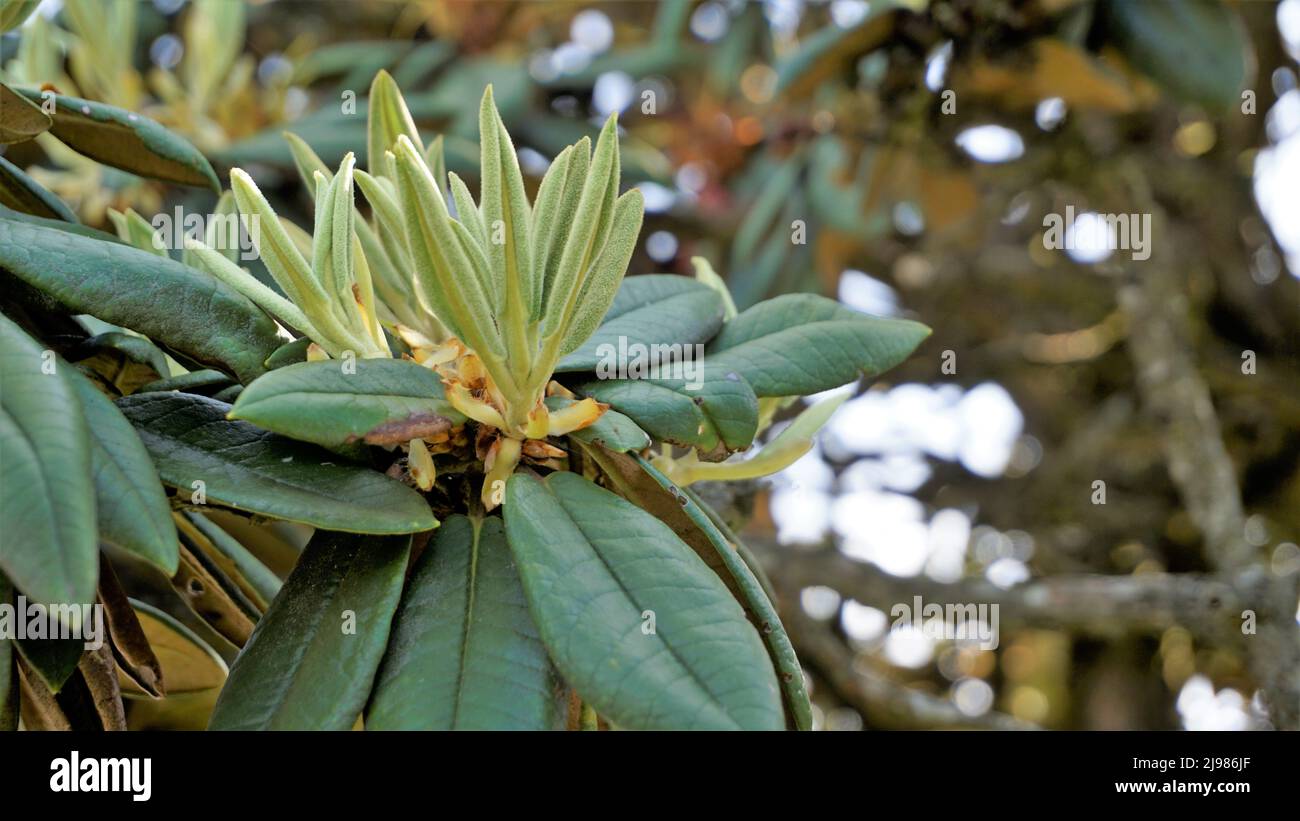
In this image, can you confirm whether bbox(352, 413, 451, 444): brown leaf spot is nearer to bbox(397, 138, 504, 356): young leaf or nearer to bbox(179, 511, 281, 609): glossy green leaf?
bbox(397, 138, 504, 356): young leaf

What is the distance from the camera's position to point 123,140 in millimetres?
755

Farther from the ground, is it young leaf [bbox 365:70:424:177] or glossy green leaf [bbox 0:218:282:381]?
young leaf [bbox 365:70:424:177]

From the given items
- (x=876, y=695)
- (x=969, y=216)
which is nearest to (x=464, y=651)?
(x=876, y=695)

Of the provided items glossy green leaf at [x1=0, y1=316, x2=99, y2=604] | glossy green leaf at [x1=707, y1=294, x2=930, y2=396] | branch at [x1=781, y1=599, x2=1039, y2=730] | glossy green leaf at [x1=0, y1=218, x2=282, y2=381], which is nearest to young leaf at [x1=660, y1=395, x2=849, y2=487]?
glossy green leaf at [x1=707, y1=294, x2=930, y2=396]

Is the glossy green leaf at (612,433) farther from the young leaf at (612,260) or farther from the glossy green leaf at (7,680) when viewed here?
the glossy green leaf at (7,680)

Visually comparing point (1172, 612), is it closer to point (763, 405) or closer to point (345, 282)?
point (763, 405)

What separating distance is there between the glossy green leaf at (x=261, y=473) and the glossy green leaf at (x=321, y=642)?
0.03 metres

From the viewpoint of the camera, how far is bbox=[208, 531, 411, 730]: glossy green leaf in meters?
0.55

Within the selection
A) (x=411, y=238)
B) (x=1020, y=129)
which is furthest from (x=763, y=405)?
(x=1020, y=129)

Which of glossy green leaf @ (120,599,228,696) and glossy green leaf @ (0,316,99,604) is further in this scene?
glossy green leaf @ (120,599,228,696)

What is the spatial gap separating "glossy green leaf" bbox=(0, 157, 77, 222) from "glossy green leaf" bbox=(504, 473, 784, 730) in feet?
1.25

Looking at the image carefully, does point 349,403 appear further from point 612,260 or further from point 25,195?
point 25,195

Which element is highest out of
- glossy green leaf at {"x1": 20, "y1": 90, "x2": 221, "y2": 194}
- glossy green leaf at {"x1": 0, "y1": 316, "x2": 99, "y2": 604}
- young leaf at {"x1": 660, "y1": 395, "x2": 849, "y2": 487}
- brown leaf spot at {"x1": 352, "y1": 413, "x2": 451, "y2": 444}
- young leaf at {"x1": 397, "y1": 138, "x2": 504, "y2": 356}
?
glossy green leaf at {"x1": 20, "y1": 90, "x2": 221, "y2": 194}

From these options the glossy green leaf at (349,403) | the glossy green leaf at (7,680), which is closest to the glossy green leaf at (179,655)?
the glossy green leaf at (7,680)
